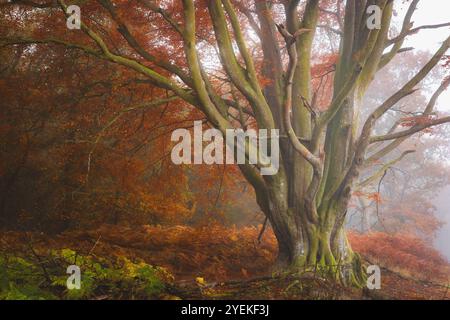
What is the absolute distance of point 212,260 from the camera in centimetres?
728

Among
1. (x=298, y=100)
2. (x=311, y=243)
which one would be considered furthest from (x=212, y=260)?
(x=298, y=100)

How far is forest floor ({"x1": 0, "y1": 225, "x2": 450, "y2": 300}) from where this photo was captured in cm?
439

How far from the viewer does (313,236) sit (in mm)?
5492

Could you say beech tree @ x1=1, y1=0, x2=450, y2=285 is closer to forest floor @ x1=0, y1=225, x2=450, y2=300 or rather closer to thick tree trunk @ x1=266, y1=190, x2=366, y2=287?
thick tree trunk @ x1=266, y1=190, x2=366, y2=287

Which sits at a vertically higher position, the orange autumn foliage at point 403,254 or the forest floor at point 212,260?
the forest floor at point 212,260

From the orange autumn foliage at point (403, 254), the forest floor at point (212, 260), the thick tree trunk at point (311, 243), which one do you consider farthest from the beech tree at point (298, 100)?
the orange autumn foliage at point (403, 254)

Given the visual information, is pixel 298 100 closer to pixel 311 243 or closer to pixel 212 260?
pixel 311 243

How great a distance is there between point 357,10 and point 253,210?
1012cm

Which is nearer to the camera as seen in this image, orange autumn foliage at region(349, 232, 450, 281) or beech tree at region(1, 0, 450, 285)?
beech tree at region(1, 0, 450, 285)

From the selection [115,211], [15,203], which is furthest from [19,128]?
[115,211]

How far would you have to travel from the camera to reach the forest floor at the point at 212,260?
439 cm

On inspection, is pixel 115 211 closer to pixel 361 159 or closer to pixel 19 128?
pixel 19 128

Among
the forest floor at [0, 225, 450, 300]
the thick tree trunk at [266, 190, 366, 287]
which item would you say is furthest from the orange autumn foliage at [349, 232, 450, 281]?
the thick tree trunk at [266, 190, 366, 287]

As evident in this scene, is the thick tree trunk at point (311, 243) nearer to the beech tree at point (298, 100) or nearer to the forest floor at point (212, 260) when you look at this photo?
the beech tree at point (298, 100)
